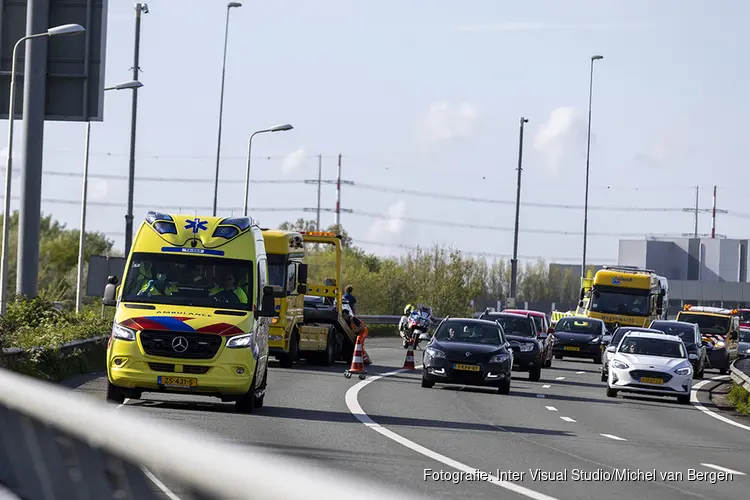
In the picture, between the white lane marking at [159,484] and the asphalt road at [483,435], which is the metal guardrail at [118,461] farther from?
the asphalt road at [483,435]

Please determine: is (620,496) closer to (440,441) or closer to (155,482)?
(440,441)

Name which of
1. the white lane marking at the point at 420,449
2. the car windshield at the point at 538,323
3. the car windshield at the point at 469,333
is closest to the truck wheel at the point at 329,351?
the car windshield at the point at 469,333

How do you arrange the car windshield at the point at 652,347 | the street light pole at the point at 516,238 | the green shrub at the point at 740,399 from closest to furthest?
the green shrub at the point at 740,399 < the car windshield at the point at 652,347 < the street light pole at the point at 516,238

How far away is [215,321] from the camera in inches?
723

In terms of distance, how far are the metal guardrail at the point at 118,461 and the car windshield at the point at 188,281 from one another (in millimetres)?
11336

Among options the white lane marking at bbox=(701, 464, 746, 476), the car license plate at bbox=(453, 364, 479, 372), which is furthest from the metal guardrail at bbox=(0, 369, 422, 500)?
the car license plate at bbox=(453, 364, 479, 372)

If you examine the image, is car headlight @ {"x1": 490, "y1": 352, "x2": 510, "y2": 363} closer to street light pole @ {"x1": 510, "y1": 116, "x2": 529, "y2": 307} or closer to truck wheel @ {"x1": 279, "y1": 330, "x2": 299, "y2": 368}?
truck wheel @ {"x1": 279, "y1": 330, "x2": 299, "y2": 368}

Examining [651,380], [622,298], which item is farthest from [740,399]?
[622,298]

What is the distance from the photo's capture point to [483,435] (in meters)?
17.6

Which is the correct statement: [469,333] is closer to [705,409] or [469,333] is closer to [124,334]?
[705,409]

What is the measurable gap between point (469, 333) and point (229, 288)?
956 centimetres

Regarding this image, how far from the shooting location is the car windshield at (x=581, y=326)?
1870 inches

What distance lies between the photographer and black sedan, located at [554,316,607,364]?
47.0m

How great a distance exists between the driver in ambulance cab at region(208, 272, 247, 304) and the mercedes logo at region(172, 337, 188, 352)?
4.04 feet
